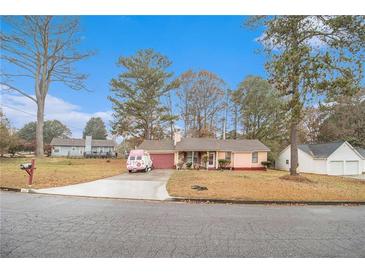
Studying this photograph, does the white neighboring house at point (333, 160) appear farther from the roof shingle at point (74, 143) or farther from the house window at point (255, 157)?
the roof shingle at point (74, 143)

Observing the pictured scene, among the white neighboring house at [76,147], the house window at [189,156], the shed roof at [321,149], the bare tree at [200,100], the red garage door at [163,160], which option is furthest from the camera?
the white neighboring house at [76,147]

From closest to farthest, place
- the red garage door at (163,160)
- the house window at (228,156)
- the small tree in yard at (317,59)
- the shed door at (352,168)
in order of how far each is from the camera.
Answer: the small tree in yard at (317,59) → the shed door at (352,168) → the red garage door at (163,160) → the house window at (228,156)

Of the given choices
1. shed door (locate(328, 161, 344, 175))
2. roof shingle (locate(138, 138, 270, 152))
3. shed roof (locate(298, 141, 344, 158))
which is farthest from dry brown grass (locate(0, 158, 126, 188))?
shed door (locate(328, 161, 344, 175))

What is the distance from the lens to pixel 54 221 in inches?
149

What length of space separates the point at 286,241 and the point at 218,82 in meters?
25.2

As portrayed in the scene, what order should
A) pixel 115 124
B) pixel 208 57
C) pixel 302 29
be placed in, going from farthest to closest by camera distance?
pixel 115 124 < pixel 302 29 < pixel 208 57

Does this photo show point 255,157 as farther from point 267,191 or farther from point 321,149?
point 267,191

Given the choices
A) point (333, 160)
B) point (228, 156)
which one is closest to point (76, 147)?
point (228, 156)

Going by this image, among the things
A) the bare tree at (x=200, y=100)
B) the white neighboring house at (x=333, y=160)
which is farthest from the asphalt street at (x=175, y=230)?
the bare tree at (x=200, y=100)

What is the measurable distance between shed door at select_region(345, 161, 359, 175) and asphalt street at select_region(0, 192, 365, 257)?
18264 mm

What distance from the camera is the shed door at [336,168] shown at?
19.4m

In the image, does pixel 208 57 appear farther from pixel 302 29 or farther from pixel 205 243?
pixel 302 29

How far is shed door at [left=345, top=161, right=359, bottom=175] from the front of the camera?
20.0 m
